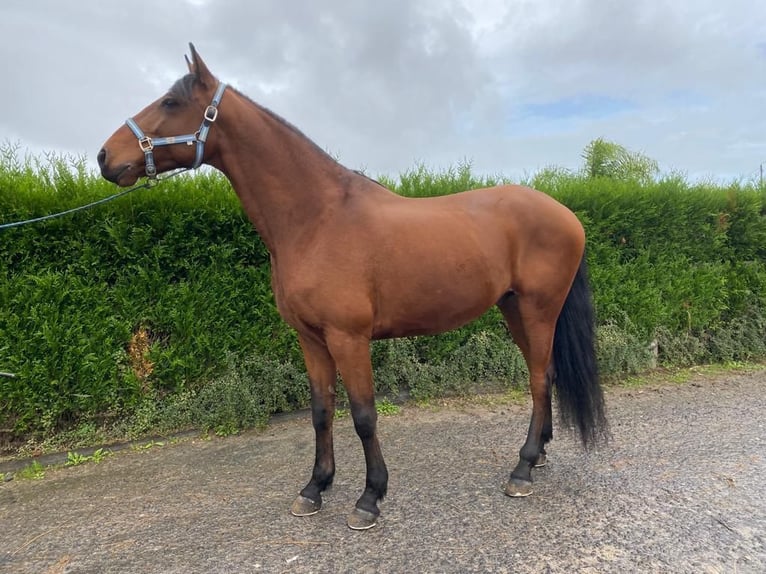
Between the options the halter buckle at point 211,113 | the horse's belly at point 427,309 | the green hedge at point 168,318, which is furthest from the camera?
the green hedge at point 168,318

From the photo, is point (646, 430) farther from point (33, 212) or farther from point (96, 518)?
point (33, 212)

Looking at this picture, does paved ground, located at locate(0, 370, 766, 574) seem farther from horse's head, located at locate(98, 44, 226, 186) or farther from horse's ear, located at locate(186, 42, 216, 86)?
horse's ear, located at locate(186, 42, 216, 86)

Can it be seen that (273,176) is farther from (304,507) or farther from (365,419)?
(304,507)

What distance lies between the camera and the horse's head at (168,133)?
2.32 m

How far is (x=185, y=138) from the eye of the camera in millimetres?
2367

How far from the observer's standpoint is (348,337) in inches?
97.2

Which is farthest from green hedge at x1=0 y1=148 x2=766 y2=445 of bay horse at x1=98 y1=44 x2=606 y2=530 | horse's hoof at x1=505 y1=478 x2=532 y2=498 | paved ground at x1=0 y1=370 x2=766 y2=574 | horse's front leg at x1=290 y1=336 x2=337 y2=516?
horse's hoof at x1=505 y1=478 x2=532 y2=498

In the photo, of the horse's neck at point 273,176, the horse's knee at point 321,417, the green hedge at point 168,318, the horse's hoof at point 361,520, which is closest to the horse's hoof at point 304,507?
the horse's hoof at point 361,520

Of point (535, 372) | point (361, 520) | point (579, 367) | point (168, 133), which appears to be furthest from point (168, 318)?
point (579, 367)

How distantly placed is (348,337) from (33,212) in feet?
10.1

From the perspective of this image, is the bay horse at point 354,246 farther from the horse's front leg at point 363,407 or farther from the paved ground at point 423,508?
the paved ground at point 423,508

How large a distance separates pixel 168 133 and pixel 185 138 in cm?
9

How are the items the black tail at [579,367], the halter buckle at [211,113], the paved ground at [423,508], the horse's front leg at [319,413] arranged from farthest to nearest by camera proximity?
1. the black tail at [579,367]
2. the horse's front leg at [319,413]
3. the halter buckle at [211,113]
4. the paved ground at [423,508]

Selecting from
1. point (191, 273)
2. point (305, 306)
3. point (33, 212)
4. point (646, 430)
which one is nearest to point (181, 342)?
point (191, 273)
